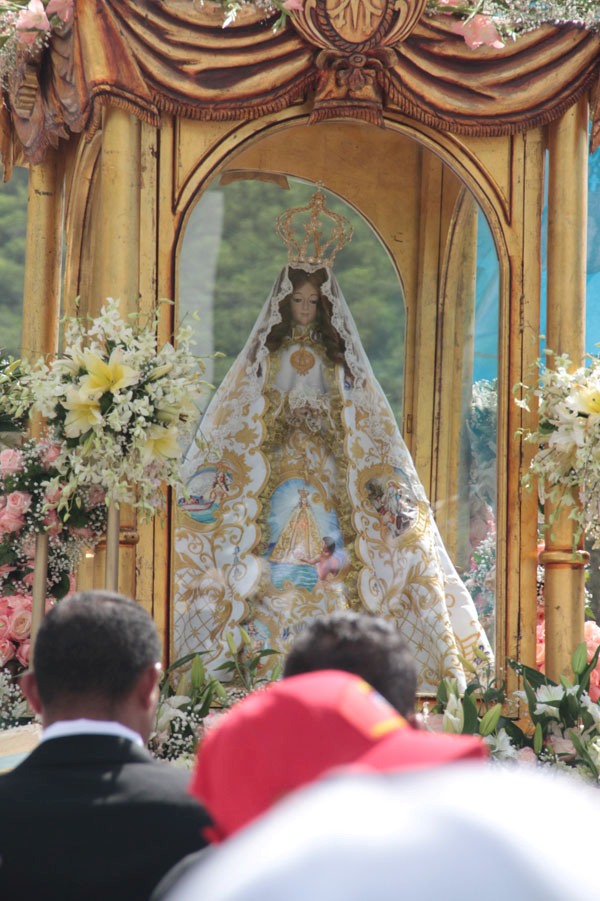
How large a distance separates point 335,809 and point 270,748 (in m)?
0.28

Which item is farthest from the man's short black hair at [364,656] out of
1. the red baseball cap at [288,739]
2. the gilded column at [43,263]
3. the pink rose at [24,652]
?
the gilded column at [43,263]

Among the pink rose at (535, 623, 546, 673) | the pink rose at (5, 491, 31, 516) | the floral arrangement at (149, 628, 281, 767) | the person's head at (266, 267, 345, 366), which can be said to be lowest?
the floral arrangement at (149, 628, 281, 767)

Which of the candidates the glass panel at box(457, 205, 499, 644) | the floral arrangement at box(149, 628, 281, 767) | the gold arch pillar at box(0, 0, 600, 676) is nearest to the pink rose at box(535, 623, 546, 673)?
the gold arch pillar at box(0, 0, 600, 676)

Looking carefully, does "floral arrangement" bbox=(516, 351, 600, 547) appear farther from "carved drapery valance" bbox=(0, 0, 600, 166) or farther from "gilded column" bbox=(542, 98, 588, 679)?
"carved drapery valance" bbox=(0, 0, 600, 166)

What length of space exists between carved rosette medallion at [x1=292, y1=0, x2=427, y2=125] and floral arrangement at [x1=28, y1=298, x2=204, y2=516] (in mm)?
1370

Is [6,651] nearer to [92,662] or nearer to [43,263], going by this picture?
[43,263]

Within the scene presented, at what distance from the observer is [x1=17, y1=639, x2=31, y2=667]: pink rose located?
5.70 metres

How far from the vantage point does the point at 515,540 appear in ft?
18.9

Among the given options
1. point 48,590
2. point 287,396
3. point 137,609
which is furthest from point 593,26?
point 137,609

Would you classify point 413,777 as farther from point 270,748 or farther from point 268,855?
point 270,748

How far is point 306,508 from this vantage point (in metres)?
5.96

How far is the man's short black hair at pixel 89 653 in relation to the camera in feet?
7.18

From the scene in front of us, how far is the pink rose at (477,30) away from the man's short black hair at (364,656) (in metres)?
4.26

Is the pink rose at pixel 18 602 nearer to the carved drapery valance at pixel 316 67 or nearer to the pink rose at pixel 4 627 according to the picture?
the pink rose at pixel 4 627
